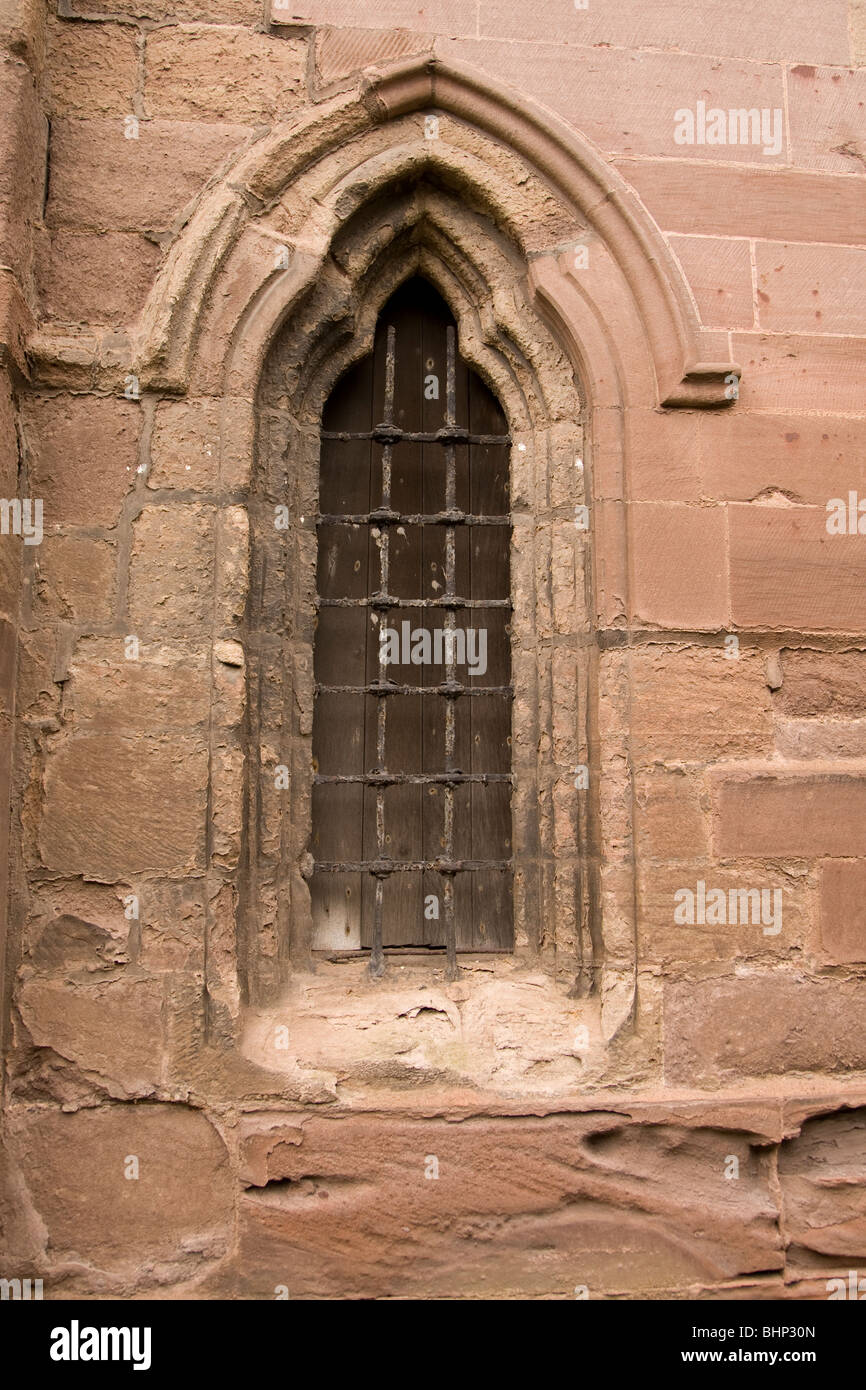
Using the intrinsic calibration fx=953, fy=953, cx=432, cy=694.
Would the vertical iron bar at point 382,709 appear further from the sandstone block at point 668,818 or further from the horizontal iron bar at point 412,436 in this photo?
the sandstone block at point 668,818

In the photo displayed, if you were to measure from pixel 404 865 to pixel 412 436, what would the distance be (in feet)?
4.24

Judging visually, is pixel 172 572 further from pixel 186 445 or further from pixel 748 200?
pixel 748 200

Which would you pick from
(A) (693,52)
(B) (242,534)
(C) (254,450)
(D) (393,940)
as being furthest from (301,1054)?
(A) (693,52)

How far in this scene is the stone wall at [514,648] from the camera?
234 cm

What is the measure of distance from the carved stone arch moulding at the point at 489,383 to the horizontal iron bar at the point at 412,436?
9 cm

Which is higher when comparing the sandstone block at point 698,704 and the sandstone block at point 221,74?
the sandstone block at point 221,74

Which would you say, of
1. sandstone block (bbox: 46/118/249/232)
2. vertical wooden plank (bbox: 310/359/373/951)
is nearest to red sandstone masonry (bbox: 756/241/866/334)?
vertical wooden plank (bbox: 310/359/373/951)

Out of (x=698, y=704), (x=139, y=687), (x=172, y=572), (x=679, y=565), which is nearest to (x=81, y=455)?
(x=172, y=572)

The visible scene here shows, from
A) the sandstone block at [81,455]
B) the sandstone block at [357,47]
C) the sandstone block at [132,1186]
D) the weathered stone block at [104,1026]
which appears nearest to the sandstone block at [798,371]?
the sandstone block at [357,47]

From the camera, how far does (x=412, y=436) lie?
2910 mm

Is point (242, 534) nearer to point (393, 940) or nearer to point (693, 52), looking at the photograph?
point (393, 940)

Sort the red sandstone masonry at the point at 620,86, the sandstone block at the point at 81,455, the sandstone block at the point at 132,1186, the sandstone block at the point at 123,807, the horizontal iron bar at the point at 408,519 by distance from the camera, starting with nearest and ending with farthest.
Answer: the sandstone block at the point at 132,1186, the sandstone block at the point at 123,807, the sandstone block at the point at 81,455, the red sandstone masonry at the point at 620,86, the horizontal iron bar at the point at 408,519

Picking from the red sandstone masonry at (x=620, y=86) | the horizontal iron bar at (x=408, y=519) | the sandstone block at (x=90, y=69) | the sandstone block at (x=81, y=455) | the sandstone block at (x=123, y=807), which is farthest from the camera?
the horizontal iron bar at (x=408, y=519)

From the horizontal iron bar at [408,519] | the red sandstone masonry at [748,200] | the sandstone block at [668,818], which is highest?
the red sandstone masonry at [748,200]
